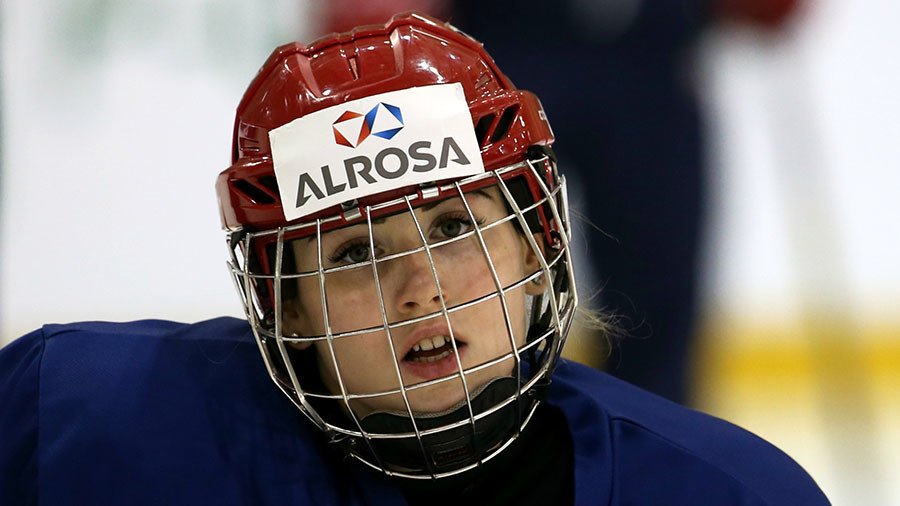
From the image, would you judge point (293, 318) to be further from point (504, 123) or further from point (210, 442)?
point (504, 123)

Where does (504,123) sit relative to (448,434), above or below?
above

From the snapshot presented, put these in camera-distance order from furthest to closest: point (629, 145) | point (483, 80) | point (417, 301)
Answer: point (629, 145), point (483, 80), point (417, 301)

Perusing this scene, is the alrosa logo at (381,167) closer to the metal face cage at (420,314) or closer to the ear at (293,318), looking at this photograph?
the metal face cage at (420,314)

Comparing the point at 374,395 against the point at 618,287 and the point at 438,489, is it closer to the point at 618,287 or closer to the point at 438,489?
the point at 438,489

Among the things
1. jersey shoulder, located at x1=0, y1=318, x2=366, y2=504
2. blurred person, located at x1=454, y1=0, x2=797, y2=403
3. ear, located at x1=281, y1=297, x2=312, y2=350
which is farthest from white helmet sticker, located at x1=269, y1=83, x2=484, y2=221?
blurred person, located at x1=454, y1=0, x2=797, y2=403

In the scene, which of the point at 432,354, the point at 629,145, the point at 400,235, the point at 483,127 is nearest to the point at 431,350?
the point at 432,354

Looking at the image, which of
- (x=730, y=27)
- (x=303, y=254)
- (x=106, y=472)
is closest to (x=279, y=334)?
(x=303, y=254)

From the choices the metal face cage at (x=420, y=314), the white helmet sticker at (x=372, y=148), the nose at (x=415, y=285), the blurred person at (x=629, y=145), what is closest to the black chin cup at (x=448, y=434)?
the metal face cage at (x=420, y=314)

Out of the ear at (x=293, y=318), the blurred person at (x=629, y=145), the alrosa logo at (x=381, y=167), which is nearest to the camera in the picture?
the alrosa logo at (x=381, y=167)

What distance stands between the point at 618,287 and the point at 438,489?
1.11m

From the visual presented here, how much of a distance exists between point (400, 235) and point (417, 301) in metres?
0.07

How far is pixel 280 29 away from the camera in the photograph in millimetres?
2736

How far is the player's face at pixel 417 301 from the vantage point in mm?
1056

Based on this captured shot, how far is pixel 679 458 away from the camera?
1154 millimetres
